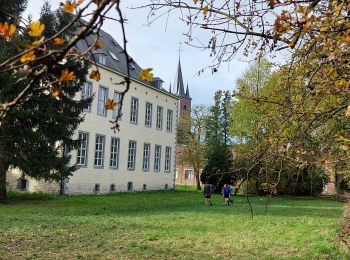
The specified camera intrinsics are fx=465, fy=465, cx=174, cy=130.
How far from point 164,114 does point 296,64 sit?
3651 centimetres

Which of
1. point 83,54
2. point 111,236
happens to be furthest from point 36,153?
point 83,54

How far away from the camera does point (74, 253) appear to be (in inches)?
360

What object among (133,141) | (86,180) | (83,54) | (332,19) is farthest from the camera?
(133,141)

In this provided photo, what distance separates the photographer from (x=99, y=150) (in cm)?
3400

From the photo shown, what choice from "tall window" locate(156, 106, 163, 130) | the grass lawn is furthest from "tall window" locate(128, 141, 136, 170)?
the grass lawn

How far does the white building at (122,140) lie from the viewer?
3197cm

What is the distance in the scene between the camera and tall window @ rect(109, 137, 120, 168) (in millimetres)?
35594

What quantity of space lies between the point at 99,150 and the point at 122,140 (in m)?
3.04

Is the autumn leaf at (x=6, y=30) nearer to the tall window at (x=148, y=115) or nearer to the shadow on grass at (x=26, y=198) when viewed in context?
the shadow on grass at (x=26, y=198)

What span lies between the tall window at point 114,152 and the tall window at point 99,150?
141 cm

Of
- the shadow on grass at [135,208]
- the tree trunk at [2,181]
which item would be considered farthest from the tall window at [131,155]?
the tree trunk at [2,181]

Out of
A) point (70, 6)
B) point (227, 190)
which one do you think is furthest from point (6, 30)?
point (227, 190)

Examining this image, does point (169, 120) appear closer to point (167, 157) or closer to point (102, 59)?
point (167, 157)

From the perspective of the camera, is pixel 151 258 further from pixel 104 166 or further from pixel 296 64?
pixel 104 166
